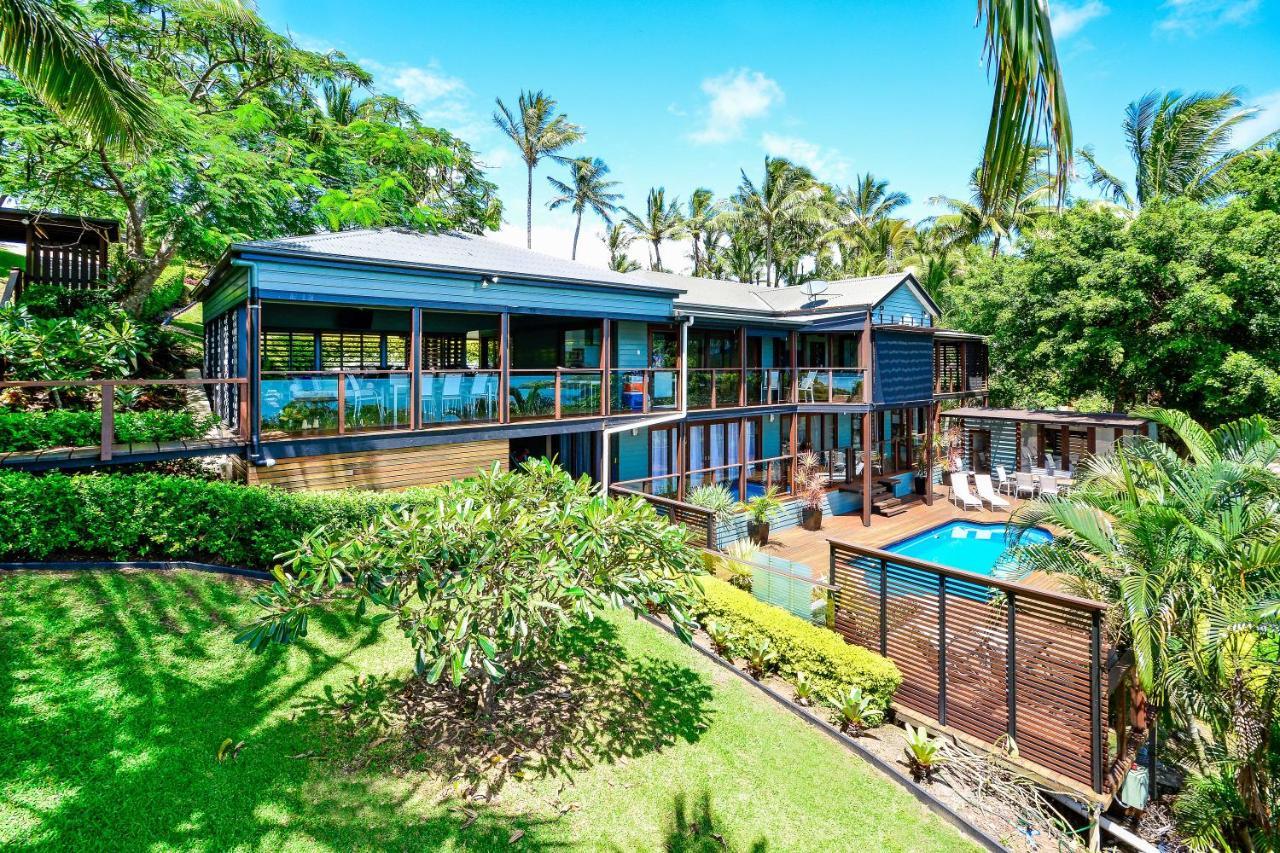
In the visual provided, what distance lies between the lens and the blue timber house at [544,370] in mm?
9930

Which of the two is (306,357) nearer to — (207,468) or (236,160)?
(207,468)

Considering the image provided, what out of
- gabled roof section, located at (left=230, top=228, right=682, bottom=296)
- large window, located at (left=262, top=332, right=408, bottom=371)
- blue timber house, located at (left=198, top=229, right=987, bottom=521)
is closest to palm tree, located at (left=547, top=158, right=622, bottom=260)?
blue timber house, located at (left=198, top=229, right=987, bottom=521)

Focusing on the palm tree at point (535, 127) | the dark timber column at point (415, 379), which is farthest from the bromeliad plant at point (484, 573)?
the palm tree at point (535, 127)

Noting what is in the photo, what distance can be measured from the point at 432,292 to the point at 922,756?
10.4m

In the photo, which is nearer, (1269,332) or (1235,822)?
(1235,822)

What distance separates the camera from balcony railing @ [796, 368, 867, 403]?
1891cm

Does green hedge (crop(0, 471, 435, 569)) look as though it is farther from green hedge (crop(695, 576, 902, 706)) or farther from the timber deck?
the timber deck

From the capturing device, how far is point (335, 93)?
24.8m

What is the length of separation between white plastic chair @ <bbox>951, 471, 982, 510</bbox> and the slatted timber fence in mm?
14061

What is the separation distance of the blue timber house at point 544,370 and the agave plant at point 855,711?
24.9ft

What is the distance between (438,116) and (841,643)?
2678 centimetres

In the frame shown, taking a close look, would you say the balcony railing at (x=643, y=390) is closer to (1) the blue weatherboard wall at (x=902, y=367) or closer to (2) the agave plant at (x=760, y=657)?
(2) the agave plant at (x=760, y=657)

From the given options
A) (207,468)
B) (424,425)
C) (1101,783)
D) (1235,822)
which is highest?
(424,425)

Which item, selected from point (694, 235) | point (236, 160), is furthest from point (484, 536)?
point (694, 235)
